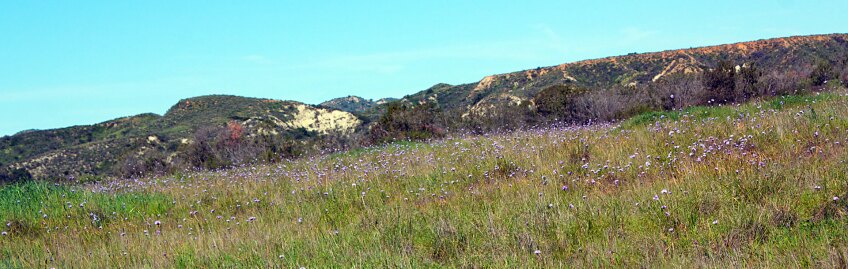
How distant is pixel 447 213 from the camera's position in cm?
498

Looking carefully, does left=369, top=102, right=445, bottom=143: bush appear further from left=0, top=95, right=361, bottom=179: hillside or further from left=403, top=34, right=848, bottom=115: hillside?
left=403, top=34, right=848, bottom=115: hillside

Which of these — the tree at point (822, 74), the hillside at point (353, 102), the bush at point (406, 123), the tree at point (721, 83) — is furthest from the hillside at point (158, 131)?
the hillside at point (353, 102)

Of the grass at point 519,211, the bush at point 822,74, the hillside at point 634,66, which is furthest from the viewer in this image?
the hillside at point 634,66

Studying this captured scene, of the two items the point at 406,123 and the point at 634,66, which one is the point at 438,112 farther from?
the point at 634,66

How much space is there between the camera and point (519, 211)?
4.66 m

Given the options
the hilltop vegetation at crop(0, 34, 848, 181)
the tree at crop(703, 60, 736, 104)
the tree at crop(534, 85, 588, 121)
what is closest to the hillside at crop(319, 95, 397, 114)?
the hilltop vegetation at crop(0, 34, 848, 181)

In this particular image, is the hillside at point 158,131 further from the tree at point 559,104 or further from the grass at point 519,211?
the grass at point 519,211

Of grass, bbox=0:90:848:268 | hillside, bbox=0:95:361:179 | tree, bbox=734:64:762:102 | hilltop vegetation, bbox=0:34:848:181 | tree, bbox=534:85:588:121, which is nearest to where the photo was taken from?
grass, bbox=0:90:848:268

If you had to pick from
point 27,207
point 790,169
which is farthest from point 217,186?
point 790,169

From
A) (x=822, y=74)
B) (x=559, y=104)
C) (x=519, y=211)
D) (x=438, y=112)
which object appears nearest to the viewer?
(x=519, y=211)

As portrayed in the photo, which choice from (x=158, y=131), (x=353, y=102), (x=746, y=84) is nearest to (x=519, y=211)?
(x=746, y=84)

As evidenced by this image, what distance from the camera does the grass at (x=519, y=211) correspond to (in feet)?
11.7

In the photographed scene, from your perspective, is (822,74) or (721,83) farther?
(822,74)

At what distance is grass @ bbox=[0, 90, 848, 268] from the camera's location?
3.57 metres
